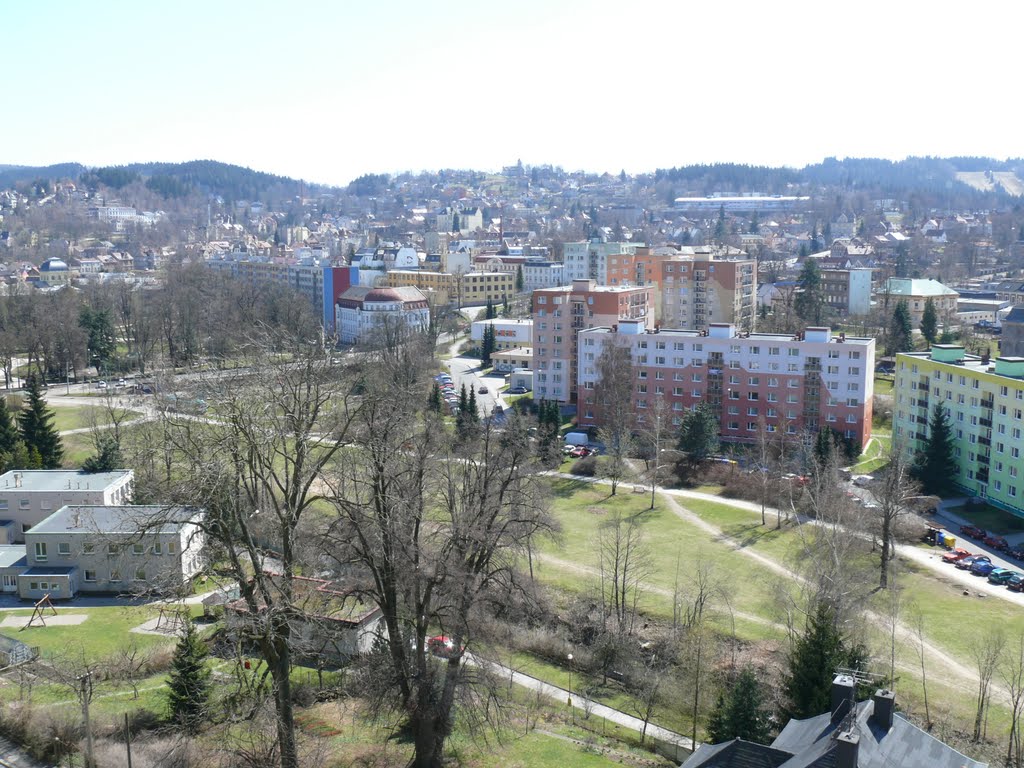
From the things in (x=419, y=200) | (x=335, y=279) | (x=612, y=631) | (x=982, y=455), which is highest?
Result: (x=419, y=200)

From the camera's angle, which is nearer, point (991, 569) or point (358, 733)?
point (358, 733)

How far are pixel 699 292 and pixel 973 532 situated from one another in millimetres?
27236

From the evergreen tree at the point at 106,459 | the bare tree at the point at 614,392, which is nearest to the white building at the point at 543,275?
the bare tree at the point at 614,392

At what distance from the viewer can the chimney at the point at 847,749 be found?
31.7 ft

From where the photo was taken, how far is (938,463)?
101ft

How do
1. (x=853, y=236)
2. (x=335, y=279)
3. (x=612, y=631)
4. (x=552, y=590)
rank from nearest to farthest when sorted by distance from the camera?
(x=612, y=631)
(x=552, y=590)
(x=335, y=279)
(x=853, y=236)

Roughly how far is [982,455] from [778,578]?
36.4 ft

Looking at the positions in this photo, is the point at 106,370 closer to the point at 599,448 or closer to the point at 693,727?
the point at 599,448

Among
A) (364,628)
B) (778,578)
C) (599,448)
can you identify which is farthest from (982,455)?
(364,628)

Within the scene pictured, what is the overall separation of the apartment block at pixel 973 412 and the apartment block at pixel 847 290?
2789 cm

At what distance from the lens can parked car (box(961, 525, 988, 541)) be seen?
87.8ft

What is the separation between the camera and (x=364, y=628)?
1936 cm

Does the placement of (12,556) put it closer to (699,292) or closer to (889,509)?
(889,509)

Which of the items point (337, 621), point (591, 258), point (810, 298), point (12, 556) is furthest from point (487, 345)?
point (337, 621)
